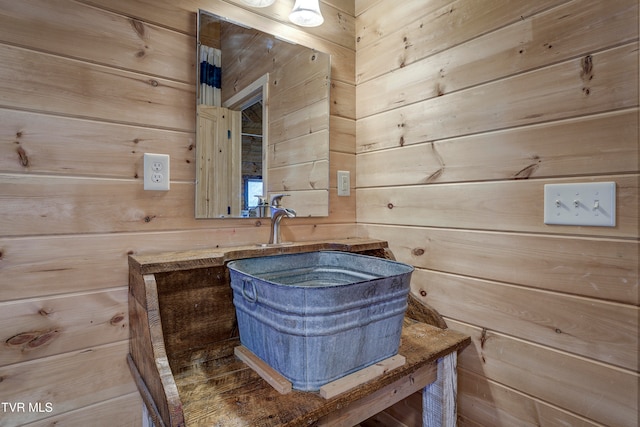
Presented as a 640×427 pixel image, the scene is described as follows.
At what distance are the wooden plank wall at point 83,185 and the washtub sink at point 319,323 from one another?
14.3 inches

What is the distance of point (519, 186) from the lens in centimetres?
91

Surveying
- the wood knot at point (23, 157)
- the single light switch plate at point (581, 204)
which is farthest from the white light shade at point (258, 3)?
the single light switch plate at point (581, 204)

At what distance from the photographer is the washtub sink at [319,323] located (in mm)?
703

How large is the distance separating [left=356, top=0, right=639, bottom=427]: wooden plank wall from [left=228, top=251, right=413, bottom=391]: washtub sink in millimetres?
318

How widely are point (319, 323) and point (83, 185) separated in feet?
2.41

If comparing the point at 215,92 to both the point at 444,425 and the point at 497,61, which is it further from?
the point at 444,425

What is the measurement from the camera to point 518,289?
92cm

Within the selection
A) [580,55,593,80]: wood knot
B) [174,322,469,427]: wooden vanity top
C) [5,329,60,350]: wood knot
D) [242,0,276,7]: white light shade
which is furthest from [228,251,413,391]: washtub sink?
[242,0,276,7]: white light shade

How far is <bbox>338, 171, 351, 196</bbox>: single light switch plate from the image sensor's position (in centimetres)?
141

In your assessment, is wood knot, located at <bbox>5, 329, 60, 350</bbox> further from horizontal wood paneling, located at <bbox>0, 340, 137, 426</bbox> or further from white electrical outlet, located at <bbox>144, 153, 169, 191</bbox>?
white electrical outlet, located at <bbox>144, 153, 169, 191</bbox>

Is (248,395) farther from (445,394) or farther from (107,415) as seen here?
(445,394)

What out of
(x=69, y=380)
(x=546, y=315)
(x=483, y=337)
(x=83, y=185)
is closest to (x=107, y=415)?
(x=69, y=380)

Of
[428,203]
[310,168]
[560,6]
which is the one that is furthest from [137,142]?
[560,6]

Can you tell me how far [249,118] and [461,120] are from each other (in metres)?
0.73
